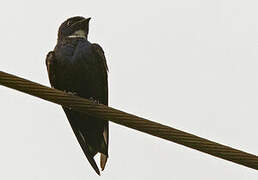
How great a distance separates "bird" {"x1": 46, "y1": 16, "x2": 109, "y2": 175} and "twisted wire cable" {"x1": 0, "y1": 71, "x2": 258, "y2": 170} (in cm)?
234

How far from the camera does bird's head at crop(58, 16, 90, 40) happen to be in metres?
7.88

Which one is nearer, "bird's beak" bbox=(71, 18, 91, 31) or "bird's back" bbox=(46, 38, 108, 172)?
"bird's back" bbox=(46, 38, 108, 172)

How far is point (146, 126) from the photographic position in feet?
14.7

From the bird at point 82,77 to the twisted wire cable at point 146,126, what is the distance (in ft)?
7.68

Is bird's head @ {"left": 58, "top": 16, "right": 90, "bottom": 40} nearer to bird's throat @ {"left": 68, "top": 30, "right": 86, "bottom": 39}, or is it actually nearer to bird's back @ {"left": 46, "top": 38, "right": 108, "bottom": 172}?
bird's throat @ {"left": 68, "top": 30, "right": 86, "bottom": 39}

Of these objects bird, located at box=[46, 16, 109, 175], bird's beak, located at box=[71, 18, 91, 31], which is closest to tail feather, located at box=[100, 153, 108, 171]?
bird, located at box=[46, 16, 109, 175]

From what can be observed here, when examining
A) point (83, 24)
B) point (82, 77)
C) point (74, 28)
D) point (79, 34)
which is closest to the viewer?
point (82, 77)

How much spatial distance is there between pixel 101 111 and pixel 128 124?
0.21 meters

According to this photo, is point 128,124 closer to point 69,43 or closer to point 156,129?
point 156,129

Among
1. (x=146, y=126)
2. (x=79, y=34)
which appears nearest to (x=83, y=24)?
(x=79, y=34)

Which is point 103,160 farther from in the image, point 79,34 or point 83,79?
point 79,34

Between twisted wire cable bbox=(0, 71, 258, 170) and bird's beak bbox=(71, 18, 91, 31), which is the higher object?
bird's beak bbox=(71, 18, 91, 31)

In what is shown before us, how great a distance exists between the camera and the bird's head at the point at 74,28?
25.8 feet

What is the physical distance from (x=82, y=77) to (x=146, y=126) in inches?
109
